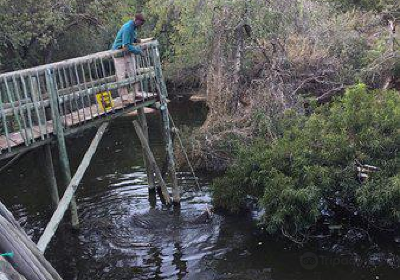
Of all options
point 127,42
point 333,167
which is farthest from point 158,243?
point 127,42

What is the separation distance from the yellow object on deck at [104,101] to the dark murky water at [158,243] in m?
1.70

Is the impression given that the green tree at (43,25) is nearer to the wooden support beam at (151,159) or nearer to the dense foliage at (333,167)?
the wooden support beam at (151,159)

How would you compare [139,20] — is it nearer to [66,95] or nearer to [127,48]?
Answer: [127,48]

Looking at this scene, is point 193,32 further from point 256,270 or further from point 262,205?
point 256,270

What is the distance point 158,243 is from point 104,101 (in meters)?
3.11

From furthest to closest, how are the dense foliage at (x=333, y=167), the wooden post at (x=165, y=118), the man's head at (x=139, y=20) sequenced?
the wooden post at (x=165, y=118) < the man's head at (x=139, y=20) < the dense foliage at (x=333, y=167)

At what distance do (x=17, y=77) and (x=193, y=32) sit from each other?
34.6ft

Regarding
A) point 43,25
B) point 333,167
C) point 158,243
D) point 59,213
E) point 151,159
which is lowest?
point 158,243

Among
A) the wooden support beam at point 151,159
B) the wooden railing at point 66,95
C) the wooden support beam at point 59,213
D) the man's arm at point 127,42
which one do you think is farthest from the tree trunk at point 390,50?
the wooden support beam at point 59,213

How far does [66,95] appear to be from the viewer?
8664 mm

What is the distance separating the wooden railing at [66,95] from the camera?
7.84 meters

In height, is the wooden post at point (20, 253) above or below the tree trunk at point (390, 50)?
above

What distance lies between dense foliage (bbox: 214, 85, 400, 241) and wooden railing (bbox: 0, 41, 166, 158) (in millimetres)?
2830

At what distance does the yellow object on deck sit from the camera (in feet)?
30.5
